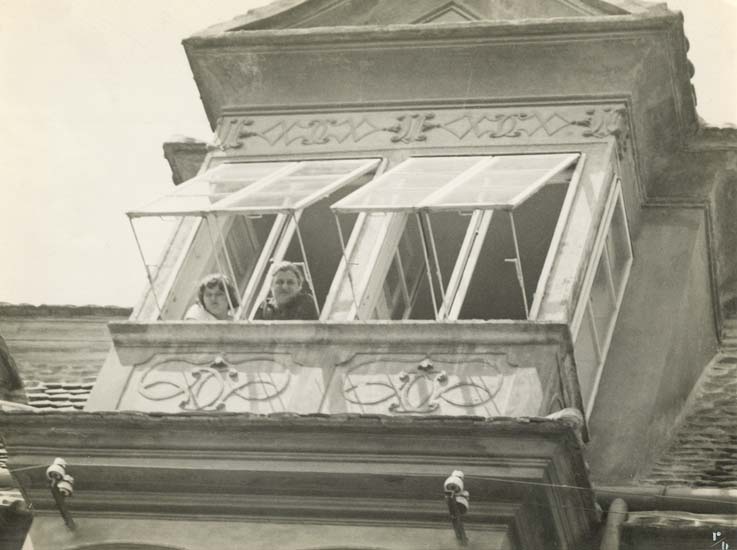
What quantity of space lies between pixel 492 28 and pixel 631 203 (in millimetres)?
1919

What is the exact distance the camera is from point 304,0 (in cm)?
2389

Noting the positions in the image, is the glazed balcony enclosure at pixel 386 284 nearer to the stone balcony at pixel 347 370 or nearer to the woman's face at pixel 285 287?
the stone balcony at pixel 347 370

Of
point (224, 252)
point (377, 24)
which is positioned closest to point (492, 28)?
point (377, 24)

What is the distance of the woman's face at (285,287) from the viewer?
21156 millimetres

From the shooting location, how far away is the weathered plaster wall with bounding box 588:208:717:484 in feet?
71.2

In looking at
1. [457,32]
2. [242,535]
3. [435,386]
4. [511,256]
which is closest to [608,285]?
[511,256]

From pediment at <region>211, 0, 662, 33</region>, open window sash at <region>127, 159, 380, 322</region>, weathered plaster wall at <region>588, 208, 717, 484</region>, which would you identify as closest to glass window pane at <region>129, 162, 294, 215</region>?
open window sash at <region>127, 159, 380, 322</region>

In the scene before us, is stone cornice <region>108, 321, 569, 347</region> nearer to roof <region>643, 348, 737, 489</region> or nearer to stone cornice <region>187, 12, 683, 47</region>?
roof <region>643, 348, 737, 489</region>

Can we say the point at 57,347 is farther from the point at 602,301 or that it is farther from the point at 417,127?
the point at 602,301

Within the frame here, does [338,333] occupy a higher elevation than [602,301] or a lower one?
lower

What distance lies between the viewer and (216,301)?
2136 cm

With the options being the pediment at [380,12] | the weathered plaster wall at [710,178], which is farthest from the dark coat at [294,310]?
the weathered plaster wall at [710,178]

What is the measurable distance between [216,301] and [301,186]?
4.14 feet

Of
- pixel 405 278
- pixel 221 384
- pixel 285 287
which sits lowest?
pixel 221 384
